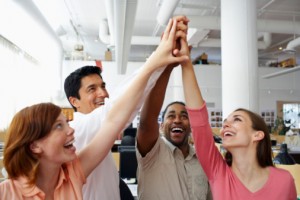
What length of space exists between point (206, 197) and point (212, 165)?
0.21 metres

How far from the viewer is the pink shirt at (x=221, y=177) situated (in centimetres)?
142

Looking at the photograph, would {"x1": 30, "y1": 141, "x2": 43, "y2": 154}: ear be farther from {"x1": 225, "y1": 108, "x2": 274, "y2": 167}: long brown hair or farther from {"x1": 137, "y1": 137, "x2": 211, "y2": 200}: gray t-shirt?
{"x1": 225, "y1": 108, "x2": 274, "y2": 167}: long brown hair

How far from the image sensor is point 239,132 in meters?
1.59

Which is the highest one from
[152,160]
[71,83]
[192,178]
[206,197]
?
[71,83]

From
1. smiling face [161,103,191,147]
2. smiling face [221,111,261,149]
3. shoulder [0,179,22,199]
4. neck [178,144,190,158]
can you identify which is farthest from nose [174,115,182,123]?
shoulder [0,179,22,199]

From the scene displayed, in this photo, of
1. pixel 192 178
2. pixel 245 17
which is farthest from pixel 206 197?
pixel 245 17

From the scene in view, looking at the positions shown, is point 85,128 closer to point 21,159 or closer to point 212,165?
point 21,159

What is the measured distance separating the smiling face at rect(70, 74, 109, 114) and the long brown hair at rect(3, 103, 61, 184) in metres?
0.53

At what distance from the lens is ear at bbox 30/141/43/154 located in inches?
46.9

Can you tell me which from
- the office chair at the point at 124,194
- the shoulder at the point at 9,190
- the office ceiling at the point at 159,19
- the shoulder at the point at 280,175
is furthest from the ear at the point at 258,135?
the office ceiling at the point at 159,19

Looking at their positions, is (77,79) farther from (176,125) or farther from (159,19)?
(159,19)

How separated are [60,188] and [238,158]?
3.00 ft

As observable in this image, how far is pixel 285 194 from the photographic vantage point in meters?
1.43

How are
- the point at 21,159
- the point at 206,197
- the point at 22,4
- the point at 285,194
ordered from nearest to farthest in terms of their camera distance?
the point at 21,159 < the point at 285,194 < the point at 206,197 < the point at 22,4
